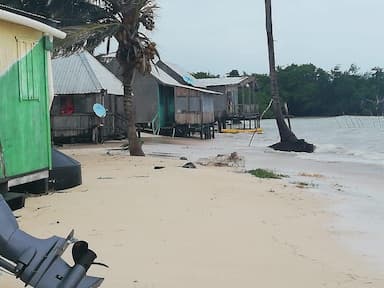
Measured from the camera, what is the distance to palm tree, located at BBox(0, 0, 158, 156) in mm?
17531

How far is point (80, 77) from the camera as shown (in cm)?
2864

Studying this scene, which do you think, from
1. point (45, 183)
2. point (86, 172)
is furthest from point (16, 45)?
point (86, 172)

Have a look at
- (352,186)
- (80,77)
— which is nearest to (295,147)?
(80,77)

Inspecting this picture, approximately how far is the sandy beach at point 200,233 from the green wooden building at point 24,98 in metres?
0.56

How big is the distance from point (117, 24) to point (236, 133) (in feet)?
91.8

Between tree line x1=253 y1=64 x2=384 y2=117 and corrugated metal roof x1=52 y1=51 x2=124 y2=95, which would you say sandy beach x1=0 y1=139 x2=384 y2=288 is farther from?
tree line x1=253 y1=64 x2=384 y2=117

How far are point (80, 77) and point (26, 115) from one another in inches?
793

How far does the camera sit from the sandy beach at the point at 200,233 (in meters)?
5.32

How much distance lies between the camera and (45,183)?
Result: 9727 mm

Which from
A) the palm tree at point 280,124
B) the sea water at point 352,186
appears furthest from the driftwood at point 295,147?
the sea water at point 352,186

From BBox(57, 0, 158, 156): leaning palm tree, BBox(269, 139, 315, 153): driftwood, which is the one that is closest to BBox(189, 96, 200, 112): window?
BBox(269, 139, 315, 153): driftwood

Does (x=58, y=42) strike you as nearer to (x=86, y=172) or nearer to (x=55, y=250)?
(x=86, y=172)

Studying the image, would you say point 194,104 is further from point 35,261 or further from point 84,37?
point 35,261

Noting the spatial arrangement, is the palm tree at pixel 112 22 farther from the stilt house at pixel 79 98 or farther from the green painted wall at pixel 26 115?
the stilt house at pixel 79 98
